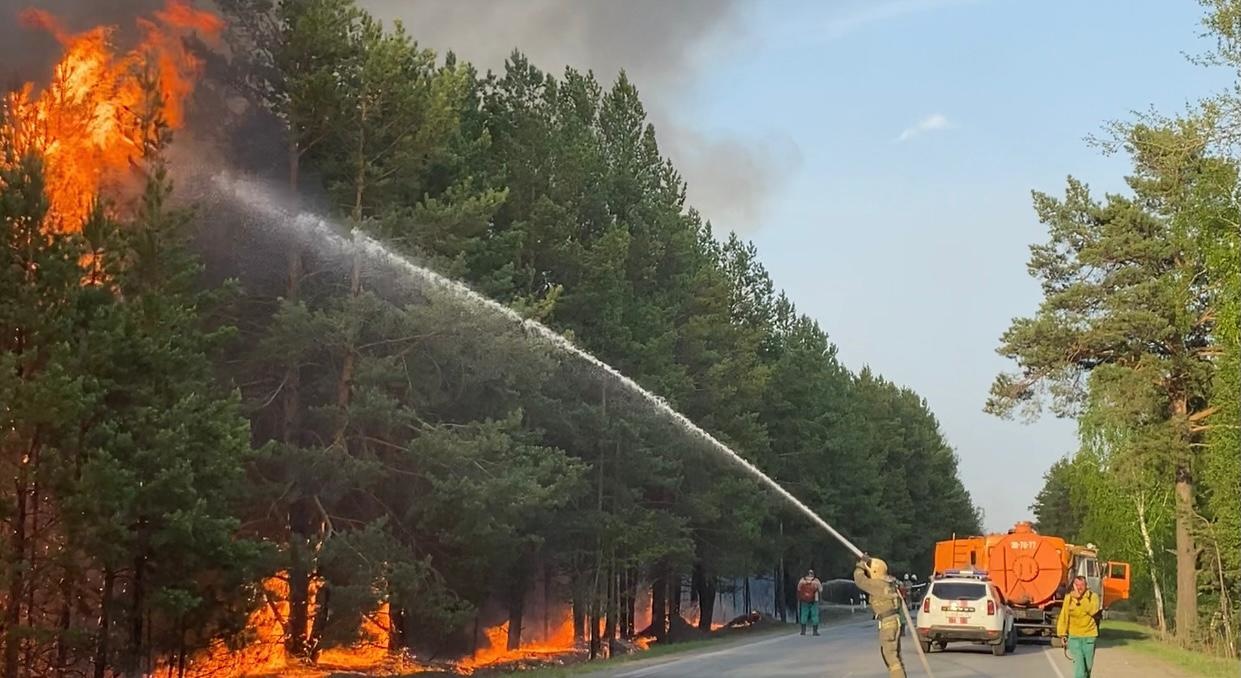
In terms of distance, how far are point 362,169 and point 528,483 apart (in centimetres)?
713

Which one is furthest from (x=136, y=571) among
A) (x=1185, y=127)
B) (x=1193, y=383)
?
(x=1193, y=383)

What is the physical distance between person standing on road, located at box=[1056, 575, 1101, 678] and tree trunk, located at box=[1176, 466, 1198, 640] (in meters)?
22.1

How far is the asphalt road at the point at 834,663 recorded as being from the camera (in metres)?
21.5

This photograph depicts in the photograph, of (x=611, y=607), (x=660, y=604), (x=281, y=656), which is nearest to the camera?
(x=281, y=656)

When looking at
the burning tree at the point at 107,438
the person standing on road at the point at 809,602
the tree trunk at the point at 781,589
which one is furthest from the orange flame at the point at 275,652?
the tree trunk at the point at 781,589

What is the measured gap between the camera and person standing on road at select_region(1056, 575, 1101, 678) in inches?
724

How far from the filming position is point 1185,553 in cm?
4009

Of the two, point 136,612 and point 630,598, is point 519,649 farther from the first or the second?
point 136,612

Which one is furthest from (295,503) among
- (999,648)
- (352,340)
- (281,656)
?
(999,648)

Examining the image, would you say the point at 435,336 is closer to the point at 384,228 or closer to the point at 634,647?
the point at 384,228

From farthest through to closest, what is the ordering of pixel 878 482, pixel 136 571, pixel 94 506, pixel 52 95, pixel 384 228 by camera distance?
pixel 878 482
pixel 384 228
pixel 52 95
pixel 136 571
pixel 94 506

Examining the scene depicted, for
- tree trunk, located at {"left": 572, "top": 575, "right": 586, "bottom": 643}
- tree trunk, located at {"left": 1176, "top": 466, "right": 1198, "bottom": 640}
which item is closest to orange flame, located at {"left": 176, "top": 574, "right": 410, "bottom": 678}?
tree trunk, located at {"left": 572, "top": 575, "right": 586, "bottom": 643}

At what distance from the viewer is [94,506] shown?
54.3 feet

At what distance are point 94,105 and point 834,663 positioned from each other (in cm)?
1632
